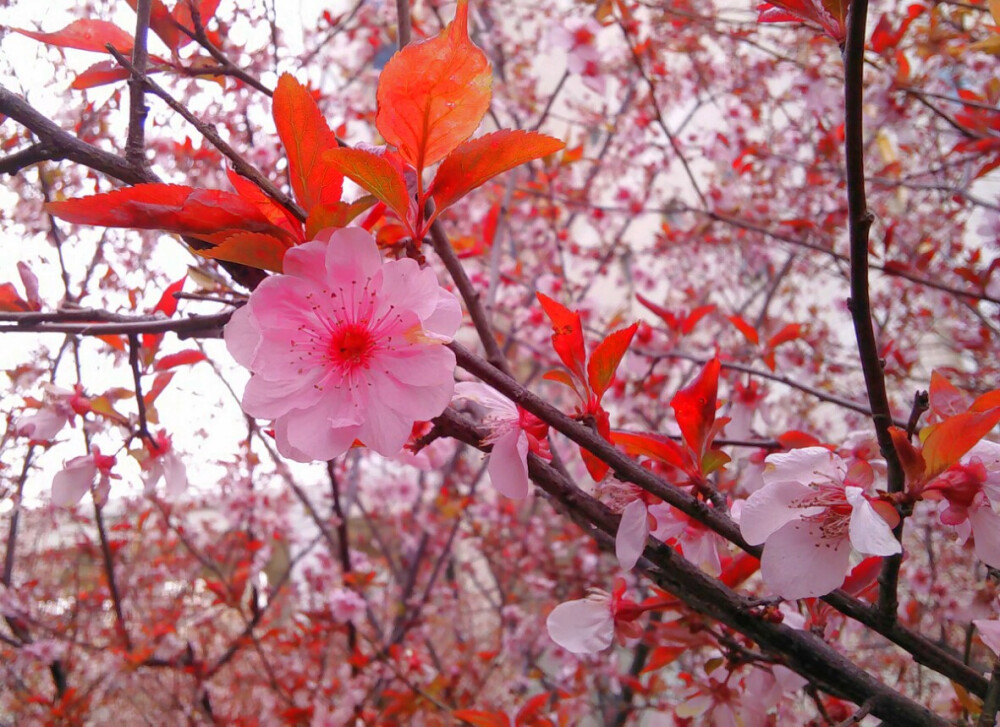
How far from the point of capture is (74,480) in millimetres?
803

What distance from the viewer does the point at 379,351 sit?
51cm

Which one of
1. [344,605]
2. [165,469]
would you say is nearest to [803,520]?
[165,469]

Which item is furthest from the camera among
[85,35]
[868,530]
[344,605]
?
[344,605]

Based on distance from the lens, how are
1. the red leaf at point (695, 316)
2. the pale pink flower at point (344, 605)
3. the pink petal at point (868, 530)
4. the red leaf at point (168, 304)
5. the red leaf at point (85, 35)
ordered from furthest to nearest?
the pale pink flower at point (344, 605) < the red leaf at point (695, 316) < the red leaf at point (168, 304) < the red leaf at point (85, 35) < the pink petal at point (868, 530)

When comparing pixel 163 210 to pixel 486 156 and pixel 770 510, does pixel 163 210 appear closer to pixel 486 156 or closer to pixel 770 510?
pixel 486 156

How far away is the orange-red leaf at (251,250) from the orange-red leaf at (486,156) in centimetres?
13

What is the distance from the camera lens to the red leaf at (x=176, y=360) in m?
0.80

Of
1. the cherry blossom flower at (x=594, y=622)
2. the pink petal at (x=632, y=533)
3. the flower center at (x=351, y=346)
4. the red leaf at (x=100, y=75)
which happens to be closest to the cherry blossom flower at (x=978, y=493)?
the pink petal at (x=632, y=533)

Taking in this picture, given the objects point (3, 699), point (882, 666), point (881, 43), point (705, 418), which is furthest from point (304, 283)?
point (882, 666)

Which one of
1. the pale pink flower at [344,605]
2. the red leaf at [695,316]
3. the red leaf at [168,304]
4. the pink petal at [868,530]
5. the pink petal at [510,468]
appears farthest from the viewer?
the pale pink flower at [344,605]

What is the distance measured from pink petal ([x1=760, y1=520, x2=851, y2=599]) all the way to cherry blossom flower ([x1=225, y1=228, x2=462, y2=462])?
29cm

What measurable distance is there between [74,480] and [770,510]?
0.82 metres

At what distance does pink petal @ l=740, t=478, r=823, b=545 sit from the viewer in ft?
1.63

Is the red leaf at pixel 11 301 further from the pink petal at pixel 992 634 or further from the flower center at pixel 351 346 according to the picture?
the pink petal at pixel 992 634
